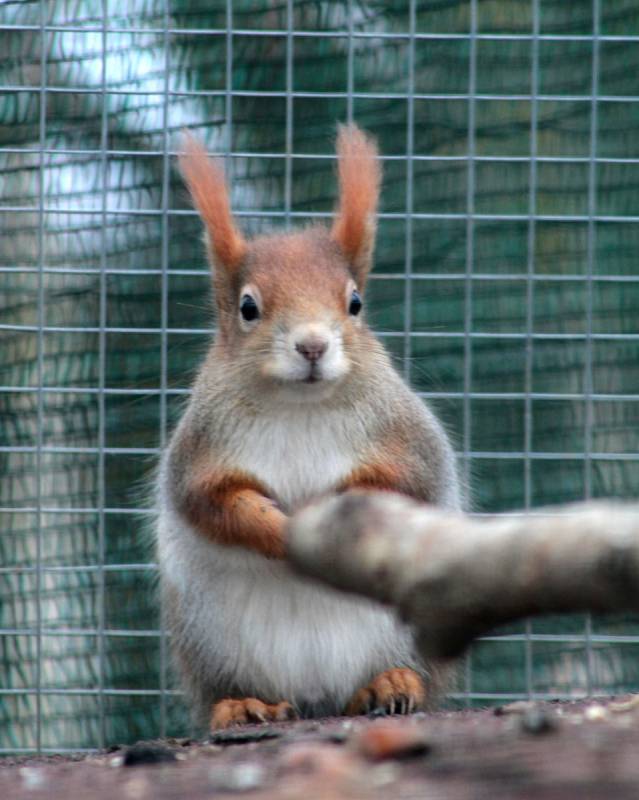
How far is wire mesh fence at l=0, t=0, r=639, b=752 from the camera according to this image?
347cm

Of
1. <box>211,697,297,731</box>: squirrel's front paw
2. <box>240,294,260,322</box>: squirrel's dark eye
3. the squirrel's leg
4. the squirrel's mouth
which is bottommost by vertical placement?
<box>211,697,297,731</box>: squirrel's front paw

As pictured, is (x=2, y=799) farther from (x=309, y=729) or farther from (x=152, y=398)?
(x=152, y=398)

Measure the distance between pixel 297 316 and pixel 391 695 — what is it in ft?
2.36

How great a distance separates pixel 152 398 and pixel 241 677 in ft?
3.12

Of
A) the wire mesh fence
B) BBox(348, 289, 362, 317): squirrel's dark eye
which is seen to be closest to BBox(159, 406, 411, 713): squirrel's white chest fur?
BBox(348, 289, 362, 317): squirrel's dark eye

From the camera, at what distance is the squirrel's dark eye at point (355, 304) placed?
279cm

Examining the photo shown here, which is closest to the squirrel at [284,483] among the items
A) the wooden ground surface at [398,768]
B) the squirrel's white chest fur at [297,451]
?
the squirrel's white chest fur at [297,451]

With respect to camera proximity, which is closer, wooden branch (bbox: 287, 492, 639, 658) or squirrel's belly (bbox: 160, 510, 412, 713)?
wooden branch (bbox: 287, 492, 639, 658)

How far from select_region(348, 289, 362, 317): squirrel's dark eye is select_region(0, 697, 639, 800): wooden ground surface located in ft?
3.49

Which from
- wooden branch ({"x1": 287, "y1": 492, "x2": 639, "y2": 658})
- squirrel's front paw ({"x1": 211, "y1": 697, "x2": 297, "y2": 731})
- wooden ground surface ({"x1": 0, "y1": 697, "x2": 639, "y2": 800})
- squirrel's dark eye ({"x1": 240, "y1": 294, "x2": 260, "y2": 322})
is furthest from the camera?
squirrel's dark eye ({"x1": 240, "y1": 294, "x2": 260, "y2": 322})

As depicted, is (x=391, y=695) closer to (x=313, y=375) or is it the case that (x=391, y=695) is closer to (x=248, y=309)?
(x=313, y=375)

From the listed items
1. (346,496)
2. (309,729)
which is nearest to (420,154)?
(309,729)

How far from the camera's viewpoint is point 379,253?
3516 mm

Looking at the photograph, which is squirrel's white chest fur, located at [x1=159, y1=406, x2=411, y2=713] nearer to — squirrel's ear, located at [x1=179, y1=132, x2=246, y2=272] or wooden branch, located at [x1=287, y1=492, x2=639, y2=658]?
squirrel's ear, located at [x1=179, y1=132, x2=246, y2=272]
